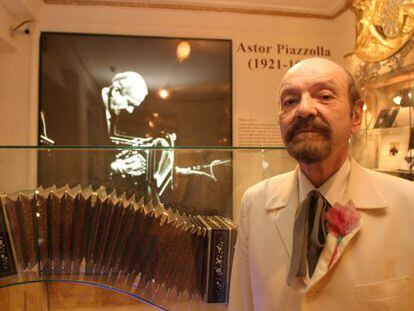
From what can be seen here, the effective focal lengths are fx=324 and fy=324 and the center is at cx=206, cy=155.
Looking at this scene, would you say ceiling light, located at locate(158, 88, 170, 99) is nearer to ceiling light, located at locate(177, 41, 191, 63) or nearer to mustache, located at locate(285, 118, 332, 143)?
ceiling light, located at locate(177, 41, 191, 63)

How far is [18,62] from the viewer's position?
2.71m

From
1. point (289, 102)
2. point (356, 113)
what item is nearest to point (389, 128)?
point (356, 113)

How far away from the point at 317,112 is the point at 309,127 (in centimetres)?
4

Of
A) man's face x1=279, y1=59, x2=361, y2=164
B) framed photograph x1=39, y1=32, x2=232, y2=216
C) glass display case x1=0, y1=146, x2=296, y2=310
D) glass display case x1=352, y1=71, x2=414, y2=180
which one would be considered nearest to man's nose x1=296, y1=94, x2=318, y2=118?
man's face x1=279, y1=59, x2=361, y2=164

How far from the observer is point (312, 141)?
76cm

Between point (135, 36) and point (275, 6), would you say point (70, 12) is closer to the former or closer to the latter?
point (135, 36)

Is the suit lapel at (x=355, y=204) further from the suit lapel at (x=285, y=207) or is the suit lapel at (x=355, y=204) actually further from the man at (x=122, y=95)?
the man at (x=122, y=95)

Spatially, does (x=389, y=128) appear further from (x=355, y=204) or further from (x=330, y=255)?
(x=330, y=255)

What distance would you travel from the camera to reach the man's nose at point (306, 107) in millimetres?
760

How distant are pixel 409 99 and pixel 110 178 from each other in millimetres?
1807

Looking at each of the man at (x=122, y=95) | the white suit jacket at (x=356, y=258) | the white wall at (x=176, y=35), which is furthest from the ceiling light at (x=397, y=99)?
the man at (x=122, y=95)

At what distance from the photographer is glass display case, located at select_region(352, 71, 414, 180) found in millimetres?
1919

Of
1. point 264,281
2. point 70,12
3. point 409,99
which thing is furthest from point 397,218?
point 70,12

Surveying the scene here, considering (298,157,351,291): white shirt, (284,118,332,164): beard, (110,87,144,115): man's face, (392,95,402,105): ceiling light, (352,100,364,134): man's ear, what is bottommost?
(298,157,351,291): white shirt
